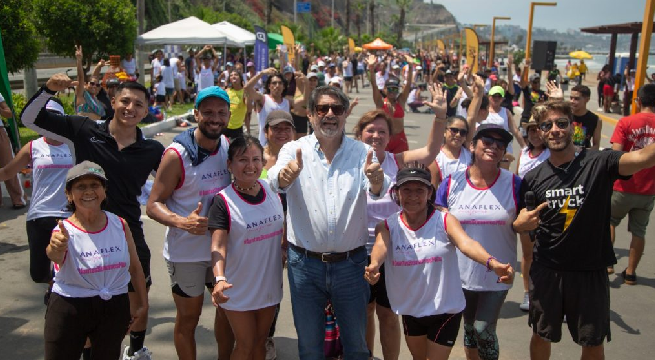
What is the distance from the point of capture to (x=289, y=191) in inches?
139

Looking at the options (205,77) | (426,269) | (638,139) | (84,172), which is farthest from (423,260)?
(205,77)

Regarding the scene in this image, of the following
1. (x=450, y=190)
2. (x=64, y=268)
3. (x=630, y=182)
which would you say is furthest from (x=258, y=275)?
(x=630, y=182)

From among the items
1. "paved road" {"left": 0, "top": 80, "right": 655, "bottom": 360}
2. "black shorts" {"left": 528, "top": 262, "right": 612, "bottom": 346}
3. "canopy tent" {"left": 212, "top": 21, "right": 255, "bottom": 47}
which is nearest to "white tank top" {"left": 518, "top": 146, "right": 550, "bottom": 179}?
"paved road" {"left": 0, "top": 80, "right": 655, "bottom": 360}

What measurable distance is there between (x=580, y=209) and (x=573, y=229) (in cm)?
13

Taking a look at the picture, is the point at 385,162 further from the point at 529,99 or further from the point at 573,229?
the point at 529,99

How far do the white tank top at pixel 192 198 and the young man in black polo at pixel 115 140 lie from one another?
321 millimetres

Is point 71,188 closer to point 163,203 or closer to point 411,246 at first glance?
point 163,203

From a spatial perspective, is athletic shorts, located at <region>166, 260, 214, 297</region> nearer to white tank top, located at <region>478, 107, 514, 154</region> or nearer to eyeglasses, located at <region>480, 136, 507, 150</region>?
eyeglasses, located at <region>480, 136, 507, 150</region>

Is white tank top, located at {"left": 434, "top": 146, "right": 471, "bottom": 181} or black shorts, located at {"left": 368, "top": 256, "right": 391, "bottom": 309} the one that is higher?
white tank top, located at {"left": 434, "top": 146, "right": 471, "bottom": 181}

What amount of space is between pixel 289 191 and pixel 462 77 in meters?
5.02

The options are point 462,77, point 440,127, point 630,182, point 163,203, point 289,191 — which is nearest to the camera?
point 289,191

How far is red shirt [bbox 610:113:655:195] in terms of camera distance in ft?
20.0

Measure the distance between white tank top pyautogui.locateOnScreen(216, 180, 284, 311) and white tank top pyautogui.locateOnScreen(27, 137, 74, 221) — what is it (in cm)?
185

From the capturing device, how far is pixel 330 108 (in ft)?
11.4
